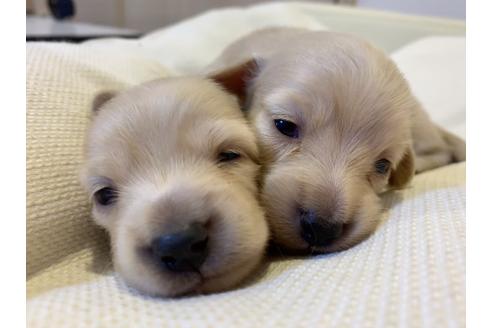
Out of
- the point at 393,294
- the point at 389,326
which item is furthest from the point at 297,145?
the point at 389,326

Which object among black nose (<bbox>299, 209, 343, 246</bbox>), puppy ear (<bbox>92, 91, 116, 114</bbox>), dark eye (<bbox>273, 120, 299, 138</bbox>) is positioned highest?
dark eye (<bbox>273, 120, 299, 138</bbox>)

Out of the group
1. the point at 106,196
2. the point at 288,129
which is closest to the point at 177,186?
the point at 106,196

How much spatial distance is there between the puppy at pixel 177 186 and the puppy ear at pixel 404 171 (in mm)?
633

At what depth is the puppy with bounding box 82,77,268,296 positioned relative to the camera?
1245 mm

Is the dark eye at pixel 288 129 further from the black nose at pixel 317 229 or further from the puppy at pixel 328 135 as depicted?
the black nose at pixel 317 229

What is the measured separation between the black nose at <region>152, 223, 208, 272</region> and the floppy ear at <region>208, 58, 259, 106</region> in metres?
0.84

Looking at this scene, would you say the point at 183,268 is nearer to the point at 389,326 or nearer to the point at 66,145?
the point at 389,326

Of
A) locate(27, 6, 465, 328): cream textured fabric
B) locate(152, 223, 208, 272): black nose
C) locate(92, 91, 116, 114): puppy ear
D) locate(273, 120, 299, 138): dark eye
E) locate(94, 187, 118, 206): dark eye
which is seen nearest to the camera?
locate(27, 6, 465, 328): cream textured fabric

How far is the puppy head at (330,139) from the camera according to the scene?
4.91 feet

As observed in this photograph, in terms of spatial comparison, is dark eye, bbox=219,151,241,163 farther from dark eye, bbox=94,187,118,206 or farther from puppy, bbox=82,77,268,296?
dark eye, bbox=94,187,118,206

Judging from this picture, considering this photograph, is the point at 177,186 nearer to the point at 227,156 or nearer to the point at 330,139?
the point at 227,156

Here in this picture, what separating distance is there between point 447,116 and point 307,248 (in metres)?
2.37

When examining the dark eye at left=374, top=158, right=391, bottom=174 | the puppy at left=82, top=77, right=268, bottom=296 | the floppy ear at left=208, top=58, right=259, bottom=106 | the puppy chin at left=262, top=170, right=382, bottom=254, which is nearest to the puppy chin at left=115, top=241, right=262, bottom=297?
the puppy at left=82, top=77, right=268, bottom=296

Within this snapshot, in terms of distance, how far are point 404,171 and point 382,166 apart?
0.25 metres
